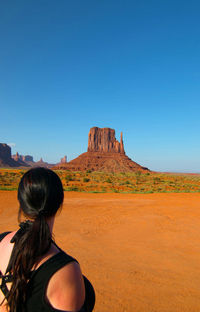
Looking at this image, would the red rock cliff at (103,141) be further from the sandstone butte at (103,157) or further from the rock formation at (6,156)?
the rock formation at (6,156)

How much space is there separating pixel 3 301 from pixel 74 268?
1.92 ft

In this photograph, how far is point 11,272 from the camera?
1231 millimetres

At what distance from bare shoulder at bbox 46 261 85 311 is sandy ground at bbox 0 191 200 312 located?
2943 mm

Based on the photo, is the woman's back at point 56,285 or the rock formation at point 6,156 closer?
the woman's back at point 56,285

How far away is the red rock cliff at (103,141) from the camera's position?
121625 millimetres

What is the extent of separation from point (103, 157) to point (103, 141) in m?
21.9

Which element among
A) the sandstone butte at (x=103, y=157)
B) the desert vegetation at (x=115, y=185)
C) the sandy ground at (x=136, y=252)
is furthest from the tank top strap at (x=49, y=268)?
the sandstone butte at (x=103, y=157)

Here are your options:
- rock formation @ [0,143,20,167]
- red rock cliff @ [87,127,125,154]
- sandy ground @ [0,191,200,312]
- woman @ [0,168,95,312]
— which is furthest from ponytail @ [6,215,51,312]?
rock formation @ [0,143,20,167]

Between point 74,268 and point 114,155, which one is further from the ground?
point 114,155

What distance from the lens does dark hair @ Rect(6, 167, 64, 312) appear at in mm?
1161

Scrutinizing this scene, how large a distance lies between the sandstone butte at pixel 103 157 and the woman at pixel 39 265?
87375 mm

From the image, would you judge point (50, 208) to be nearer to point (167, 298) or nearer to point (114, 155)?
point (167, 298)

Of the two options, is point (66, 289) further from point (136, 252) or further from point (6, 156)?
point (6, 156)

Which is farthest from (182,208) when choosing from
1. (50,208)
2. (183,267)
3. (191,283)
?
(50,208)
